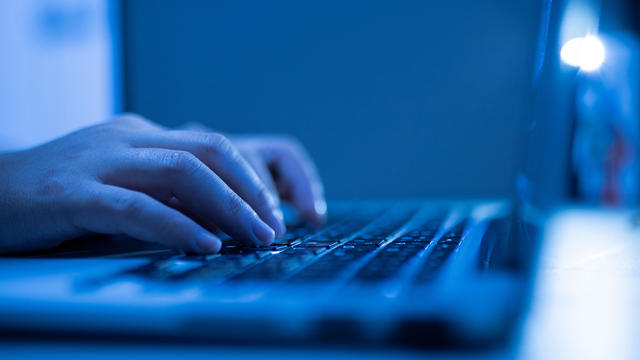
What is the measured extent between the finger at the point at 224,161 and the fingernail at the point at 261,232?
0.14ft

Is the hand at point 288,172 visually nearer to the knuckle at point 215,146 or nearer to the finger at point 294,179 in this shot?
the finger at point 294,179

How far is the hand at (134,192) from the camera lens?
0.40 meters

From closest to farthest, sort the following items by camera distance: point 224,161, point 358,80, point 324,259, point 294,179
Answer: point 324,259, point 224,161, point 294,179, point 358,80

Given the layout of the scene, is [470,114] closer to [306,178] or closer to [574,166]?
[574,166]

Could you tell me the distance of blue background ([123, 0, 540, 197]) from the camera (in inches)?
51.8

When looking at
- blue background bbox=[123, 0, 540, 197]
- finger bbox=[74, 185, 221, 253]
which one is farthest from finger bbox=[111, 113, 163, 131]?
blue background bbox=[123, 0, 540, 197]

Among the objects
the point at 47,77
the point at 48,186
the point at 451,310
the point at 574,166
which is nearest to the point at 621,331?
the point at 451,310

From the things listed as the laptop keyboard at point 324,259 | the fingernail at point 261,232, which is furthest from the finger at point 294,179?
the fingernail at point 261,232

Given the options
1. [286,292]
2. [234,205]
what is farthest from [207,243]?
[286,292]

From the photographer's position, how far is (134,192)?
1.33 feet

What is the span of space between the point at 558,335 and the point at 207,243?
24 centimetres

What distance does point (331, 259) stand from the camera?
0.36 m

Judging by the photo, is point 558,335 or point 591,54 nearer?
point 558,335

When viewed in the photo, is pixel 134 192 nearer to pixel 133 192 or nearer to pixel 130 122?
pixel 133 192
